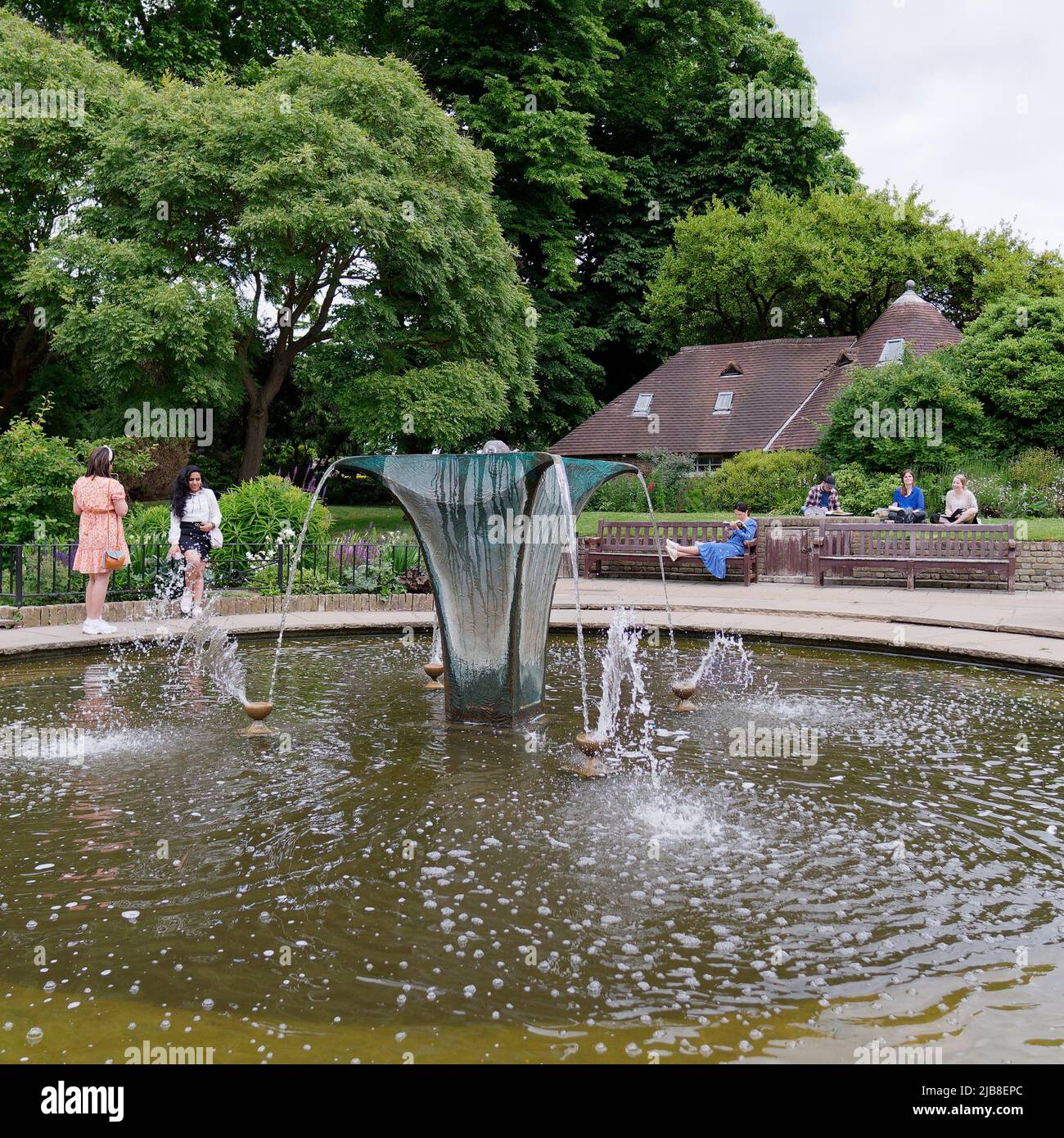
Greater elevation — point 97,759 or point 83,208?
point 83,208

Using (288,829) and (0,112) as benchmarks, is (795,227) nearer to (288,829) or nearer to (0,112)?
(0,112)

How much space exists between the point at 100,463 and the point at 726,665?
6712 mm

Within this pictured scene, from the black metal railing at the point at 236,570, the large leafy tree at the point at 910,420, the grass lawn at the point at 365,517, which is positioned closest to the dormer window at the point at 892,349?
the large leafy tree at the point at 910,420

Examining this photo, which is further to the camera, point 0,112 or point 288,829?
point 0,112

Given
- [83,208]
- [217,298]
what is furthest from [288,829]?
[83,208]

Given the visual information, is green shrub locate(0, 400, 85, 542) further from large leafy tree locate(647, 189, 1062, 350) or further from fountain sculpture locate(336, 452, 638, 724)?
large leafy tree locate(647, 189, 1062, 350)

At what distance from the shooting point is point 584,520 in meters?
26.1

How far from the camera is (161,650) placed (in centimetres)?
1032

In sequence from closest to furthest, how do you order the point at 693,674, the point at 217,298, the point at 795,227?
the point at 693,674
the point at 217,298
the point at 795,227

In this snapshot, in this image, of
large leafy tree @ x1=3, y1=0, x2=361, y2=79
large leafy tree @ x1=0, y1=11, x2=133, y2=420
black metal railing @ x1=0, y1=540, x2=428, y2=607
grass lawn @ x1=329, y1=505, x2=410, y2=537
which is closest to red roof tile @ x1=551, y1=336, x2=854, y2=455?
grass lawn @ x1=329, y1=505, x2=410, y2=537

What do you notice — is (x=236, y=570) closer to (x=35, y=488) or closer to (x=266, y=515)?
(x=266, y=515)

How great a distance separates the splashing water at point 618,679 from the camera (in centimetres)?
710
